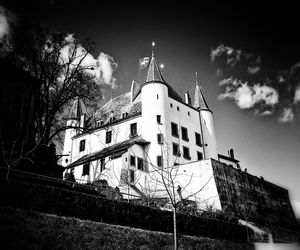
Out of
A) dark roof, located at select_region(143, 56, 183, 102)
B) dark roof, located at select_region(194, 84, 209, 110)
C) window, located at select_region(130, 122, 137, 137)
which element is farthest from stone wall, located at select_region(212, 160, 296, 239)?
dark roof, located at select_region(194, 84, 209, 110)

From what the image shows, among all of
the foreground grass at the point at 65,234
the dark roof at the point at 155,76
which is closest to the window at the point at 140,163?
the dark roof at the point at 155,76

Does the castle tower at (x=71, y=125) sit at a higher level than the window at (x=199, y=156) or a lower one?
higher

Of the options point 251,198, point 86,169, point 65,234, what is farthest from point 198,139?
point 65,234

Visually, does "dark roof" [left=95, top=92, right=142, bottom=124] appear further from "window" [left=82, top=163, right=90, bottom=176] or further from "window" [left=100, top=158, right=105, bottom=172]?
"window" [left=100, top=158, right=105, bottom=172]

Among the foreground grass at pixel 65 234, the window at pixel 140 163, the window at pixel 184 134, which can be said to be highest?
the window at pixel 184 134

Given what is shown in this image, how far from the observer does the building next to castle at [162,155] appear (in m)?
27.0

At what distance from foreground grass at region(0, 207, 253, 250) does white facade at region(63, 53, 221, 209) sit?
11656mm

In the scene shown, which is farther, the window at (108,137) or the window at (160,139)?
the window at (108,137)

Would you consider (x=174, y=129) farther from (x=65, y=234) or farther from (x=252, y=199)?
(x=65, y=234)

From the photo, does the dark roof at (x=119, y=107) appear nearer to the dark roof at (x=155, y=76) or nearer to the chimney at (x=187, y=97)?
the dark roof at (x=155, y=76)

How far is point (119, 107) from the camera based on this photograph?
44344 millimetres

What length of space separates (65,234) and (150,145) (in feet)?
73.1

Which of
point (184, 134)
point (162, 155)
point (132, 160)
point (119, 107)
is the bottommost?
point (132, 160)

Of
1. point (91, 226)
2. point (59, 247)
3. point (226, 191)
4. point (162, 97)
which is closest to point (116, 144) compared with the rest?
point (162, 97)
